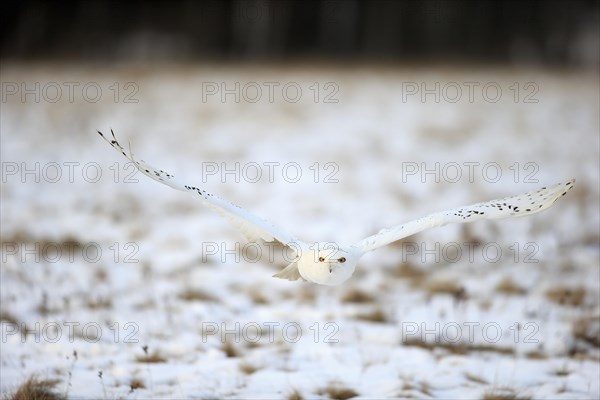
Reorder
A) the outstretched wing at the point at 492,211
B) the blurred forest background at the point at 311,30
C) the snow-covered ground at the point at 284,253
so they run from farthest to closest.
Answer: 1. the blurred forest background at the point at 311,30
2. the snow-covered ground at the point at 284,253
3. the outstretched wing at the point at 492,211

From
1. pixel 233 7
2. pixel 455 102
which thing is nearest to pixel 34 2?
pixel 233 7

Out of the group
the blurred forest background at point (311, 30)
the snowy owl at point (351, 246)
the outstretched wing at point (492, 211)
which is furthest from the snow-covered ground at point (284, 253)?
the blurred forest background at point (311, 30)

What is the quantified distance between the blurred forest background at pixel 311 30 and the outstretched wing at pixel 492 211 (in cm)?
1713

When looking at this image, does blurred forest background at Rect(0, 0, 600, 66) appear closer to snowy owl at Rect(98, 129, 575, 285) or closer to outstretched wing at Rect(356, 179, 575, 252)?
snowy owl at Rect(98, 129, 575, 285)

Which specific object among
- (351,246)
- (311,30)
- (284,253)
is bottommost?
(351,246)

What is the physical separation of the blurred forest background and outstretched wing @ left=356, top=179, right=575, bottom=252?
17.1 m

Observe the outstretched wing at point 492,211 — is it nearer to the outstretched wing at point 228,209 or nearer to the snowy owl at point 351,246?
the snowy owl at point 351,246

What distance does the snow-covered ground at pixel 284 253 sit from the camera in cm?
479

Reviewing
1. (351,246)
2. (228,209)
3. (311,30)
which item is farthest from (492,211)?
(311,30)

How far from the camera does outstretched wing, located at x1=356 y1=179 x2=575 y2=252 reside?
3736mm

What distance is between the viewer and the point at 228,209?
3.91m

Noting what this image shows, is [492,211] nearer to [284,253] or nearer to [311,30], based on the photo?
[284,253]

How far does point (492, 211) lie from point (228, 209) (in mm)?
1609

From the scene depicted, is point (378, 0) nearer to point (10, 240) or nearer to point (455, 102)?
point (455, 102)
